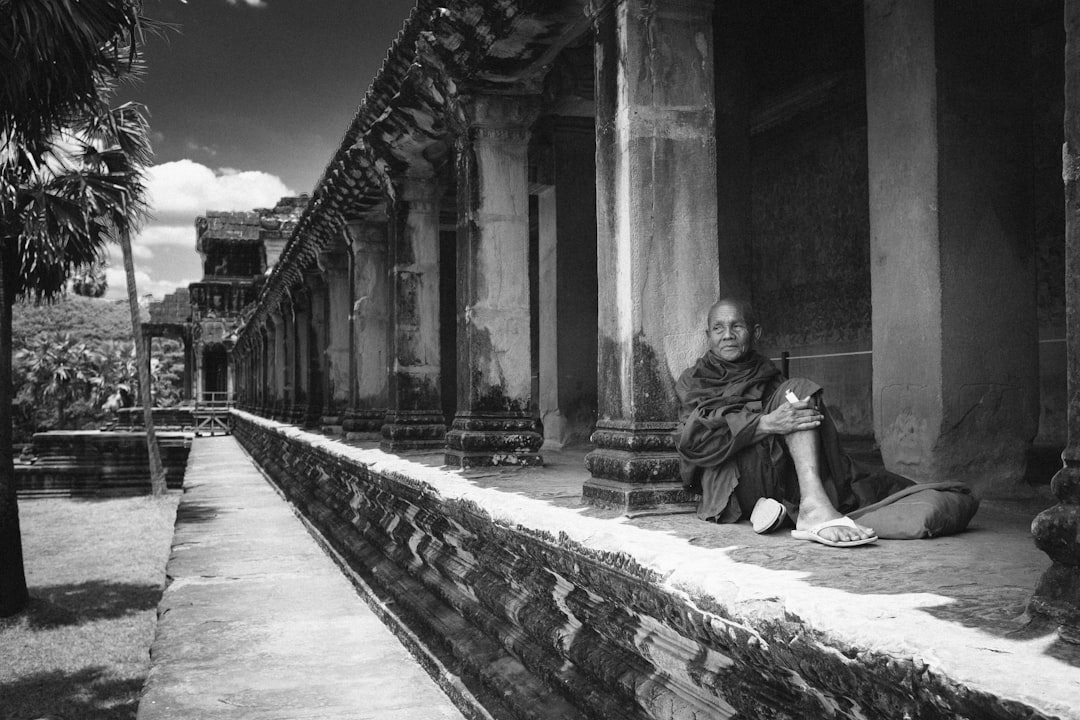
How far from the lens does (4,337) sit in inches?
375

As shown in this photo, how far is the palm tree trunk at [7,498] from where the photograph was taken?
364 inches

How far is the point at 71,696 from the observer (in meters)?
7.27

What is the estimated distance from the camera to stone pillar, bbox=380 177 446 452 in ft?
24.3

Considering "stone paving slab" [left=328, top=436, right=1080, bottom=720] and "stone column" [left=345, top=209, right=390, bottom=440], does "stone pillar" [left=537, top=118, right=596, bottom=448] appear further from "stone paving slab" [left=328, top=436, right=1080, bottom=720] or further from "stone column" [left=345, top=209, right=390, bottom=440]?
"stone paving slab" [left=328, top=436, right=1080, bottom=720]

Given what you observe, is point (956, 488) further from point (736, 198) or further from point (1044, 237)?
point (1044, 237)

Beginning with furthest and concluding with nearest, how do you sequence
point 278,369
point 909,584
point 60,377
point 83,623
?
point 60,377, point 278,369, point 83,623, point 909,584

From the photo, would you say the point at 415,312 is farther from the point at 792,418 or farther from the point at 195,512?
the point at 792,418

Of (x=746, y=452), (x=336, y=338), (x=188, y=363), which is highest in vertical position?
(x=188, y=363)

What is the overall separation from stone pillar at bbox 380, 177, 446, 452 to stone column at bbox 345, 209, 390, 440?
1557mm

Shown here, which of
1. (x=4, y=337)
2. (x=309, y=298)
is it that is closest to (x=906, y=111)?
(x=4, y=337)

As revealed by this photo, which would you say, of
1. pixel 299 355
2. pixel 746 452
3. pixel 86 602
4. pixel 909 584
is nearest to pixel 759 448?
pixel 746 452

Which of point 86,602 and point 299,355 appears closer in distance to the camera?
point 86,602

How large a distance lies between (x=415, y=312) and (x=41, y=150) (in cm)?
456


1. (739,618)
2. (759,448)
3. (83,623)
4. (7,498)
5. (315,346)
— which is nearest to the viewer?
(739,618)
